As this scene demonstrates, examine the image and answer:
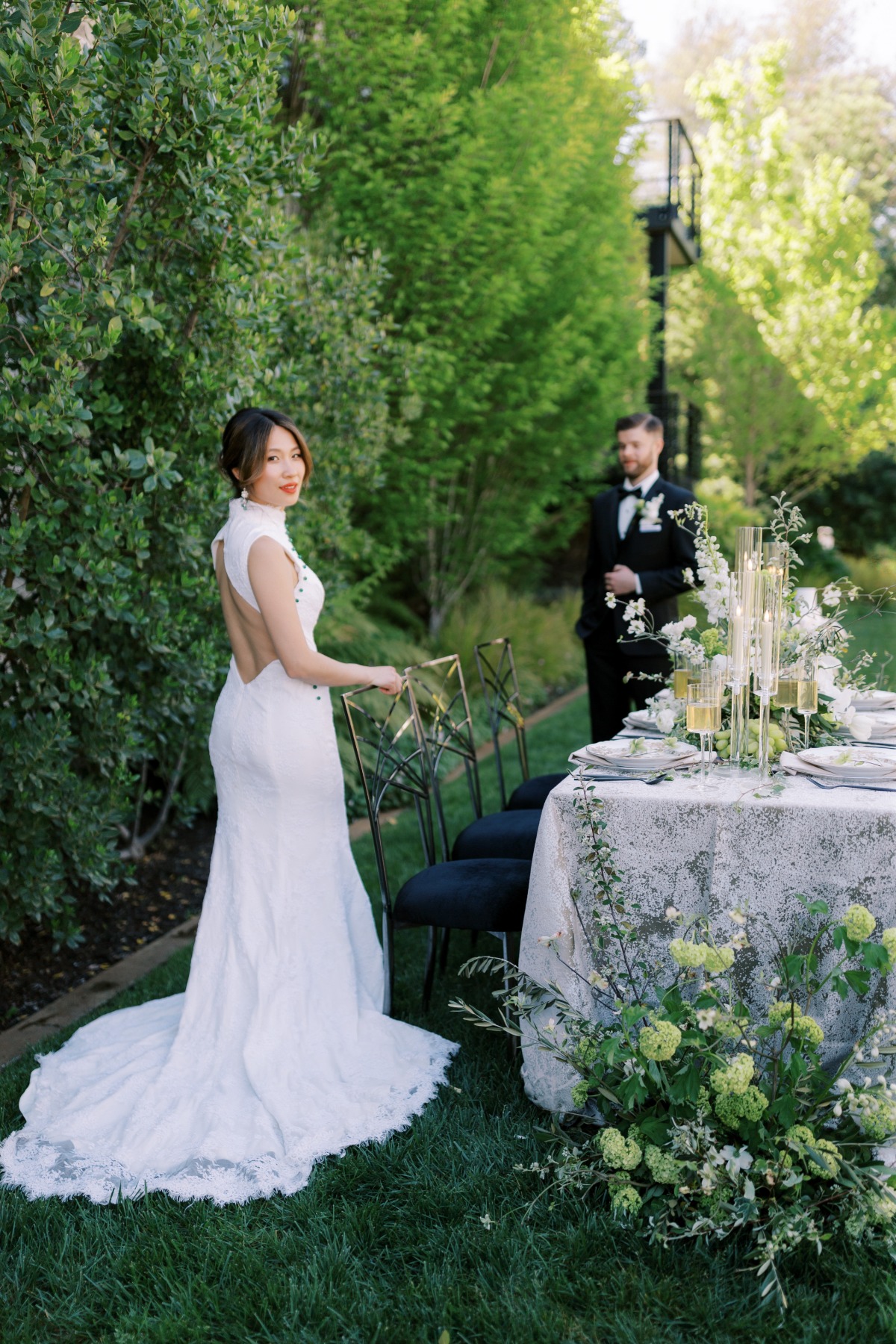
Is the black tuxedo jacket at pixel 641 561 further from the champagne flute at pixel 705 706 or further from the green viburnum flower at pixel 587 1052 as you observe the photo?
the green viburnum flower at pixel 587 1052

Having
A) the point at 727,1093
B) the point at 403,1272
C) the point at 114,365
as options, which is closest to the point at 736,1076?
the point at 727,1093

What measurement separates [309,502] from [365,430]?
0.57 meters

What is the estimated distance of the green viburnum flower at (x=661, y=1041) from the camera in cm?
244

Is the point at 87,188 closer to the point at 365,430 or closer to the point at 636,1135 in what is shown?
the point at 365,430

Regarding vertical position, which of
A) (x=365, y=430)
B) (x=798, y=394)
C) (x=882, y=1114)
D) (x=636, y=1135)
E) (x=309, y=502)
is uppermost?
(x=798, y=394)

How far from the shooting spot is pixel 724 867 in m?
2.76

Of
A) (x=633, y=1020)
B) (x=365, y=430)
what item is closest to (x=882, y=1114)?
(x=633, y=1020)

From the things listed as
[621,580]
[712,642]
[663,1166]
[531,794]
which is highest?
[621,580]

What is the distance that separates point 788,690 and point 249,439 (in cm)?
175

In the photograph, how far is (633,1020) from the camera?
256cm

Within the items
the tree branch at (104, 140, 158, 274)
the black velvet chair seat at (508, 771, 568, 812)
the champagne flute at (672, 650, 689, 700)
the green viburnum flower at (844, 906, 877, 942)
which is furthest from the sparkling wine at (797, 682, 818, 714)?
the tree branch at (104, 140, 158, 274)

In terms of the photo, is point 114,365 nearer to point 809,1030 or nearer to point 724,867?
point 724,867

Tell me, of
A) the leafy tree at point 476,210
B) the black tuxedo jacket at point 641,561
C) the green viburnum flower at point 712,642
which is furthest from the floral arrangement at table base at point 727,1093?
the leafy tree at point 476,210

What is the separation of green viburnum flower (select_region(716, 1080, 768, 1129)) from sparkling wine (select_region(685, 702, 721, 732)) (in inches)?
35.3
